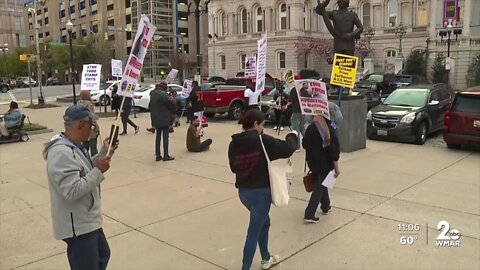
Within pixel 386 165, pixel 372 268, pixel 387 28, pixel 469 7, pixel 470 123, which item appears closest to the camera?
pixel 372 268

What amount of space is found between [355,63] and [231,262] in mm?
6195

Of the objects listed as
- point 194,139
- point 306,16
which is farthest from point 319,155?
point 306,16

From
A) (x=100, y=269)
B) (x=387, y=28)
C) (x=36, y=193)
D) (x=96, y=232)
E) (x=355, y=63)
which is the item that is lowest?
(x=36, y=193)

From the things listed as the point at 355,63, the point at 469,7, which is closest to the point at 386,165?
the point at 355,63

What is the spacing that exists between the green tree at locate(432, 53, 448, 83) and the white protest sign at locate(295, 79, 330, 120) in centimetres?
4190

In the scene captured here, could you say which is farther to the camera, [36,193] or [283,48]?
[283,48]

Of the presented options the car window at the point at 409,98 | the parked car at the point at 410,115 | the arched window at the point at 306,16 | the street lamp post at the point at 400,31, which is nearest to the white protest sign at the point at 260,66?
the parked car at the point at 410,115

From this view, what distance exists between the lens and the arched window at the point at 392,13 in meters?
58.0

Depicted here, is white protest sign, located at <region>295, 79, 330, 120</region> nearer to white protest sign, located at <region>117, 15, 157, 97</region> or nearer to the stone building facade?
white protest sign, located at <region>117, 15, 157, 97</region>

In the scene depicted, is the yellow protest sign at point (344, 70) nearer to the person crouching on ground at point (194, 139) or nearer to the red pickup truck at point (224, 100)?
the person crouching on ground at point (194, 139)

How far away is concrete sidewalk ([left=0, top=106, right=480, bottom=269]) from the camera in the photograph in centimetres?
484

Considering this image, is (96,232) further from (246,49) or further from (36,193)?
(246,49)

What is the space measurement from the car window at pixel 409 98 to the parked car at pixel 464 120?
1.88m

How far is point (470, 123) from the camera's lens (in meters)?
10.8
